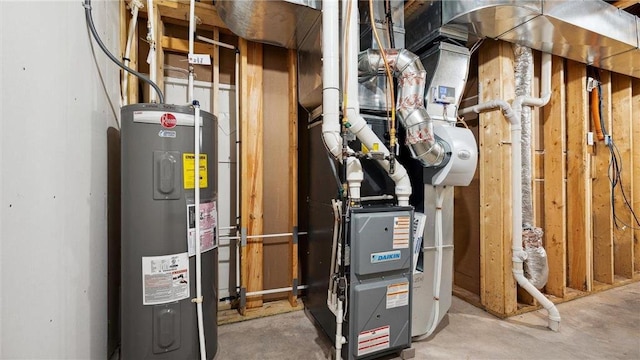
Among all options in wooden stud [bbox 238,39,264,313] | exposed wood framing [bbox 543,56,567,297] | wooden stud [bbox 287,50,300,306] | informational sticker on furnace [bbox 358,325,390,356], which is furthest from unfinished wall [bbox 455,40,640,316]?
wooden stud [bbox 238,39,264,313]

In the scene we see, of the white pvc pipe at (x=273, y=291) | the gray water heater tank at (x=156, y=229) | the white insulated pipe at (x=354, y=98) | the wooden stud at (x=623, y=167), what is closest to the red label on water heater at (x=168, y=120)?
the gray water heater tank at (x=156, y=229)

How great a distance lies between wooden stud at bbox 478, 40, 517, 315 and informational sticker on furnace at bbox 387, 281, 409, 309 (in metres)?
1.08

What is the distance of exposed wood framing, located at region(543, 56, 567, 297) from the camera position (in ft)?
7.98

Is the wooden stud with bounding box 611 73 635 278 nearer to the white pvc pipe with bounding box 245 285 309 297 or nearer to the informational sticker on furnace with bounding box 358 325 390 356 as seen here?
the informational sticker on furnace with bounding box 358 325 390 356

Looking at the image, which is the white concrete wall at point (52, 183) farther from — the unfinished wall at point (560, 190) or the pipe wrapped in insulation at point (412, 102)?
the unfinished wall at point (560, 190)

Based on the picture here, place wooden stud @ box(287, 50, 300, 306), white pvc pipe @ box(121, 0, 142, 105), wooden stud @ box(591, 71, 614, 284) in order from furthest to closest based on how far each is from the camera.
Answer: wooden stud @ box(591, 71, 614, 284) < wooden stud @ box(287, 50, 300, 306) < white pvc pipe @ box(121, 0, 142, 105)

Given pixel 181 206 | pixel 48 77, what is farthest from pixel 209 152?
pixel 48 77

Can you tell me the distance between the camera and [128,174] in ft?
4.36

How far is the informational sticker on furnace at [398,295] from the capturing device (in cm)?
156

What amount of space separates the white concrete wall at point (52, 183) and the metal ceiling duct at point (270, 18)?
67 cm

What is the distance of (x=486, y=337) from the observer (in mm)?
1863

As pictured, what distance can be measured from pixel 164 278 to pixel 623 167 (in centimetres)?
434

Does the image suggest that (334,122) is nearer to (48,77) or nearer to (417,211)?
(417,211)

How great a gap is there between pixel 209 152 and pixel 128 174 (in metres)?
0.39
